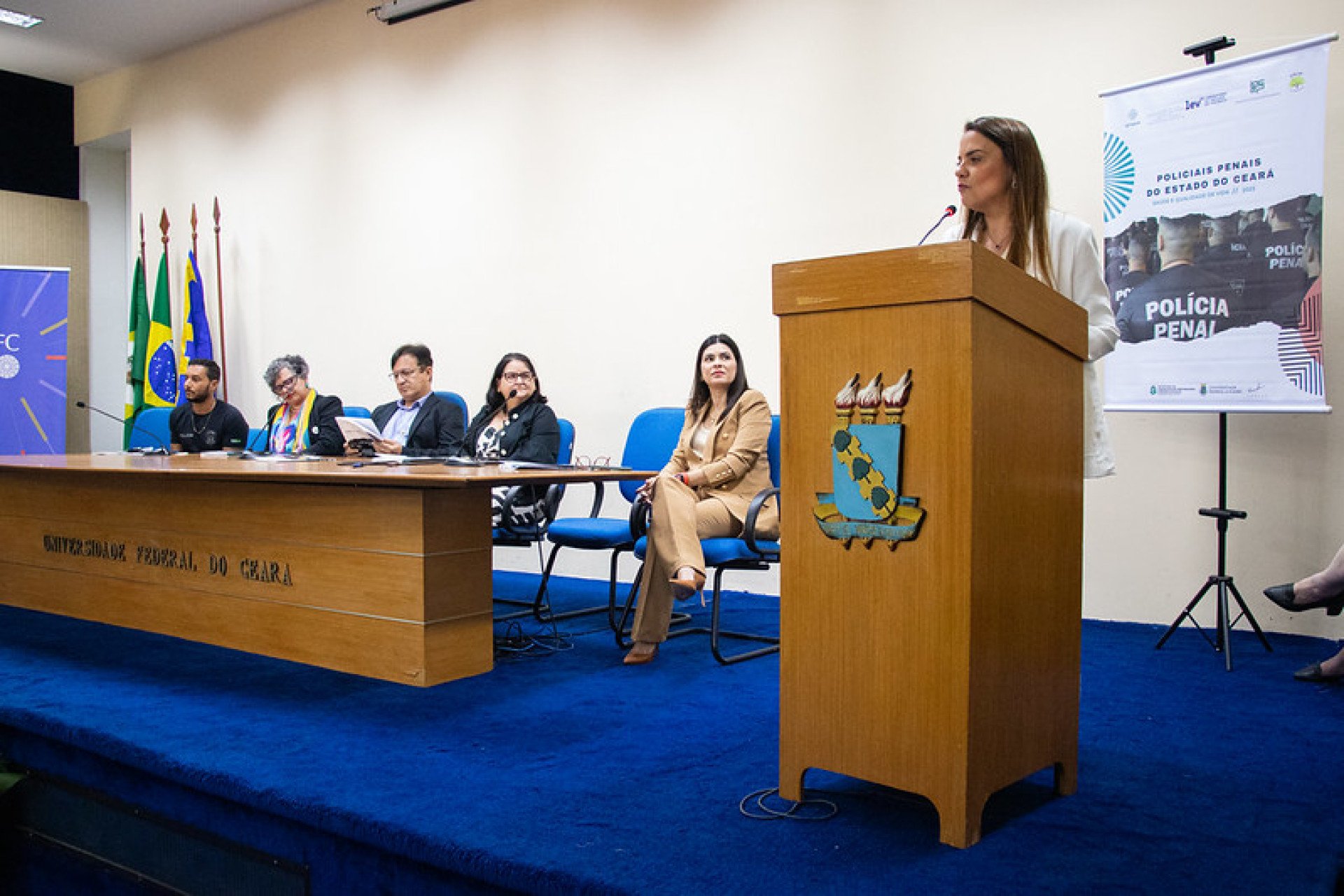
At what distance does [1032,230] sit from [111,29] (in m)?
7.60

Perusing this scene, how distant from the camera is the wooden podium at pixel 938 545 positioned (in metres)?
1.67

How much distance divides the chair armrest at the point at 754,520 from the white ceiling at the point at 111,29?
4.92m

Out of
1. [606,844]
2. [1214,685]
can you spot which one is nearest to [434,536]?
[606,844]

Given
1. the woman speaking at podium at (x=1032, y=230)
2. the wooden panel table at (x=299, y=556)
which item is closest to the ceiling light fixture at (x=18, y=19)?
the wooden panel table at (x=299, y=556)

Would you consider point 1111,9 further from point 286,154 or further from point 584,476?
point 286,154

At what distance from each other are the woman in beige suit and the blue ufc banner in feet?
20.5

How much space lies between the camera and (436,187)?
20.9ft

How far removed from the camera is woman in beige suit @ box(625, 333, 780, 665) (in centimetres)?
336

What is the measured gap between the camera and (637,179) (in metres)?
5.48

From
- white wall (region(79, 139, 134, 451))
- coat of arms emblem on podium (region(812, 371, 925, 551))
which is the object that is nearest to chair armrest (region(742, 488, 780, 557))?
coat of arms emblem on podium (region(812, 371, 925, 551))

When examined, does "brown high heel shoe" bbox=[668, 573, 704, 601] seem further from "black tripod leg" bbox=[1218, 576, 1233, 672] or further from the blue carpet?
"black tripod leg" bbox=[1218, 576, 1233, 672]

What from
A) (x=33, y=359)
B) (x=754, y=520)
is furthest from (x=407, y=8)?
(x=754, y=520)

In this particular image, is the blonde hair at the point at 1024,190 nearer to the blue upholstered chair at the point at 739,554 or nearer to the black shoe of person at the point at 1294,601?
the blue upholstered chair at the point at 739,554

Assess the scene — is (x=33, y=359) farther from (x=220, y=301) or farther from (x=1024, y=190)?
(x=1024, y=190)
